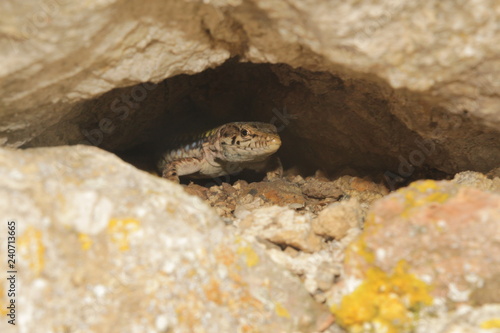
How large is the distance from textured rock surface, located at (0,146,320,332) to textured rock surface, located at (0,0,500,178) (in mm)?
512

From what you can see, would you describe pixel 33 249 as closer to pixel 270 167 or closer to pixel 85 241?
pixel 85 241

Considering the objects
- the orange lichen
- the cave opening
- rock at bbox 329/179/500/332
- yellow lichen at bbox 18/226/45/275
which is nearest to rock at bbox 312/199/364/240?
rock at bbox 329/179/500/332

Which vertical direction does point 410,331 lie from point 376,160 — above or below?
above

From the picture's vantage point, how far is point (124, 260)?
184 cm

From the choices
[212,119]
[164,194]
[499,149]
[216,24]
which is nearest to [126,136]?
[212,119]

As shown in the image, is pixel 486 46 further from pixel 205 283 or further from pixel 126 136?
pixel 126 136

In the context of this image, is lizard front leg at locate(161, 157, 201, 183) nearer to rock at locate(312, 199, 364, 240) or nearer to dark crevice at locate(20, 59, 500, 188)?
dark crevice at locate(20, 59, 500, 188)

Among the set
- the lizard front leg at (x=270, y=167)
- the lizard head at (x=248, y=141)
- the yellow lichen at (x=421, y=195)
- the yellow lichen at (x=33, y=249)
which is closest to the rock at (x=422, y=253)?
the yellow lichen at (x=421, y=195)

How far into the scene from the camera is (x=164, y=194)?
2074 millimetres

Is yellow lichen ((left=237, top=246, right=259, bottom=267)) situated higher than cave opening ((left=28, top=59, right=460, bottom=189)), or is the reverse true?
yellow lichen ((left=237, top=246, right=259, bottom=267))

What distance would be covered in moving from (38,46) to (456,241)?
2194mm

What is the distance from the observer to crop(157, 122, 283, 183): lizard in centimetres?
446

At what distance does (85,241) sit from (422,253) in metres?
1.55

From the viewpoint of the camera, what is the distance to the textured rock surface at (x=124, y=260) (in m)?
1.74
